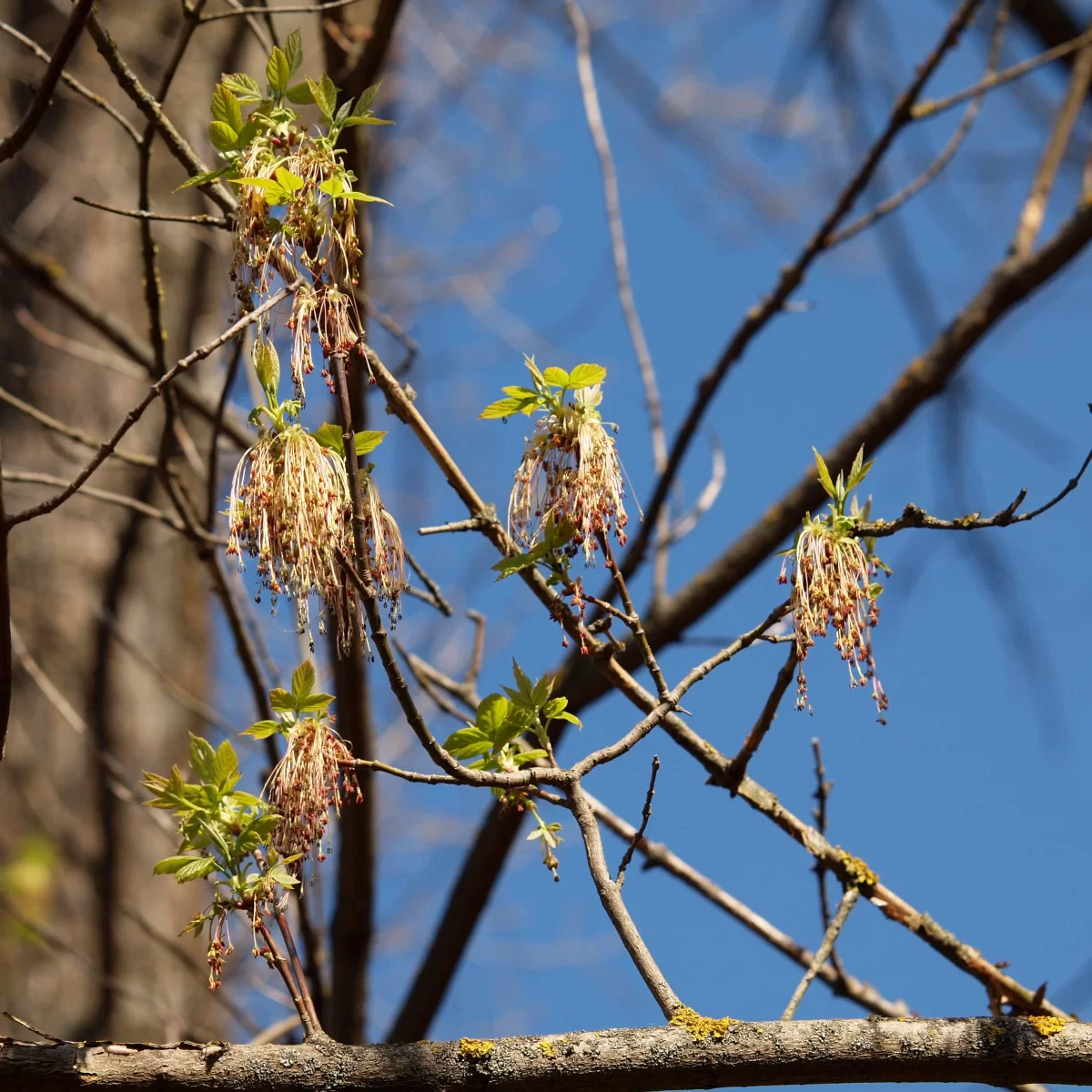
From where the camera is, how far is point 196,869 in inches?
48.7

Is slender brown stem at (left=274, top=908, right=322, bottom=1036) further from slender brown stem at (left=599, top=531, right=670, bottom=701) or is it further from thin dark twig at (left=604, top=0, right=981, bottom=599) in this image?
thin dark twig at (left=604, top=0, right=981, bottom=599)

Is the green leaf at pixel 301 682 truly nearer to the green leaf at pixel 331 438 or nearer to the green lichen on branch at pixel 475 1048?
the green leaf at pixel 331 438

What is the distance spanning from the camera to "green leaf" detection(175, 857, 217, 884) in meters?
1.23

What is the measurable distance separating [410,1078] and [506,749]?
365 mm

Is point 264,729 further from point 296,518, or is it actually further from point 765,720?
point 765,720

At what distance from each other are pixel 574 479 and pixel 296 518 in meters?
0.30

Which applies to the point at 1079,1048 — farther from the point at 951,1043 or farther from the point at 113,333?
the point at 113,333

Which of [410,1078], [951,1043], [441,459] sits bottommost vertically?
[410,1078]

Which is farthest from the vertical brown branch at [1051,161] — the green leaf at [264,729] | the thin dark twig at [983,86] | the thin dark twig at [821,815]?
the green leaf at [264,729]

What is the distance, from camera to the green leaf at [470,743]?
1350 mm

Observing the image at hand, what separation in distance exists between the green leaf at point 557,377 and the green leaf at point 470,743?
0.40m

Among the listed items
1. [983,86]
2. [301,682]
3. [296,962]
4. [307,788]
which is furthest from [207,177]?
[983,86]

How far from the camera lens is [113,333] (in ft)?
8.84

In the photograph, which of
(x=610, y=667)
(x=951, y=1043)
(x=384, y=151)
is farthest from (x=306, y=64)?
(x=951, y=1043)
